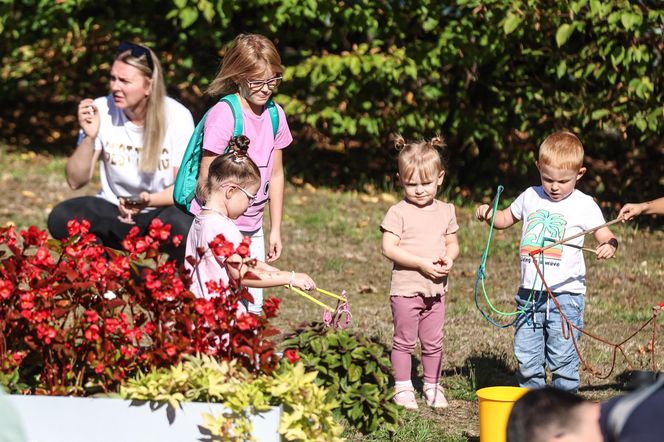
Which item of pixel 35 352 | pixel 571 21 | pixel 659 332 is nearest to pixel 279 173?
pixel 35 352

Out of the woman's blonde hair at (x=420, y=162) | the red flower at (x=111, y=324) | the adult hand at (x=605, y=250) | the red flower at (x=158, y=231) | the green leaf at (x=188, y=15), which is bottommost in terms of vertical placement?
the red flower at (x=111, y=324)

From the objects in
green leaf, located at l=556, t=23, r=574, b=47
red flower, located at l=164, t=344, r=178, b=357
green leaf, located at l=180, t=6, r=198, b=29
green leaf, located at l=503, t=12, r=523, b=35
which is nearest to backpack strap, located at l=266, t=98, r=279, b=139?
red flower, located at l=164, t=344, r=178, b=357

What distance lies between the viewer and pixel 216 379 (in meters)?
3.42

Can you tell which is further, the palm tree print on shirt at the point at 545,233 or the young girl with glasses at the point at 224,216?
the palm tree print on shirt at the point at 545,233

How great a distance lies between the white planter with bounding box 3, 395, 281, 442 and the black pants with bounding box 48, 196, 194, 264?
2326 mm

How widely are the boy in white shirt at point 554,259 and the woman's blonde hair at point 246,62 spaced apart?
121cm

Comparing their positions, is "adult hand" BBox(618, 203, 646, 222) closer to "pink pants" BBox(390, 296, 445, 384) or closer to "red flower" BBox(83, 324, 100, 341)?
"pink pants" BBox(390, 296, 445, 384)

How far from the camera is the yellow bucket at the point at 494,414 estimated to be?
3961mm

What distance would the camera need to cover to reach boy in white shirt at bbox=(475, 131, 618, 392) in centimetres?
460

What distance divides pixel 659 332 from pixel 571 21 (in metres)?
2.91

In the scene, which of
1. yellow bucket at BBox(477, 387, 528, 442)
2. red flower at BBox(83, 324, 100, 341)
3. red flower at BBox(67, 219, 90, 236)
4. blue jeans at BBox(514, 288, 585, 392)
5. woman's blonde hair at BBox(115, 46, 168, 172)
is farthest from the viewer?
woman's blonde hair at BBox(115, 46, 168, 172)

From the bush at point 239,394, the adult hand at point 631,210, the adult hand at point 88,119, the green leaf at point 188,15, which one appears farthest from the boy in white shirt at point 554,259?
the green leaf at point 188,15

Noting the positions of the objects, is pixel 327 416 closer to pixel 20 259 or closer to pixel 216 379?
pixel 216 379

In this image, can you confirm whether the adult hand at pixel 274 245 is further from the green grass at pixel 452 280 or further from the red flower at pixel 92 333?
the red flower at pixel 92 333
